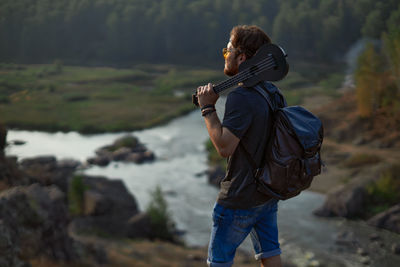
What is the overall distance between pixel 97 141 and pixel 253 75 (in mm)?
24849

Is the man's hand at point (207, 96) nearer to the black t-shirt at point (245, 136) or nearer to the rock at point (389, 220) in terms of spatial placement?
the black t-shirt at point (245, 136)

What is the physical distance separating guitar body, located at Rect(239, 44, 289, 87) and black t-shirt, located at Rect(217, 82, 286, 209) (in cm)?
6

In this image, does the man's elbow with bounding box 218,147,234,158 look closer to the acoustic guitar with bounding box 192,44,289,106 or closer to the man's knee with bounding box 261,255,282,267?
the acoustic guitar with bounding box 192,44,289,106

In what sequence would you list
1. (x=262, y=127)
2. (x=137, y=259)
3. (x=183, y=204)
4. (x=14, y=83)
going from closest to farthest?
(x=262, y=127)
(x=137, y=259)
(x=14, y=83)
(x=183, y=204)

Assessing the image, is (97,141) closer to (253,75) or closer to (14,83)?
(14,83)

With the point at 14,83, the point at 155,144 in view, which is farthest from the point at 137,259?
the point at 155,144

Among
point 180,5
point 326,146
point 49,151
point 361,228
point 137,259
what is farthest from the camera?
point 180,5

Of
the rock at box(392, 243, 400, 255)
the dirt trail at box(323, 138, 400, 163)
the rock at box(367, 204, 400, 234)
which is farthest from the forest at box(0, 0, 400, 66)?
the rock at box(392, 243, 400, 255)

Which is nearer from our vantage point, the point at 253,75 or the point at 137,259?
the point at 253,75

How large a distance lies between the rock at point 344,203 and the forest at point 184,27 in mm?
8253

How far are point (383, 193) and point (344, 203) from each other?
1987 millimetres

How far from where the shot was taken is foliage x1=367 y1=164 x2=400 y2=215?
1750 centimetres

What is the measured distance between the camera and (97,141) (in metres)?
26.2

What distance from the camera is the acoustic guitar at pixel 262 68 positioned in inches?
86.6
